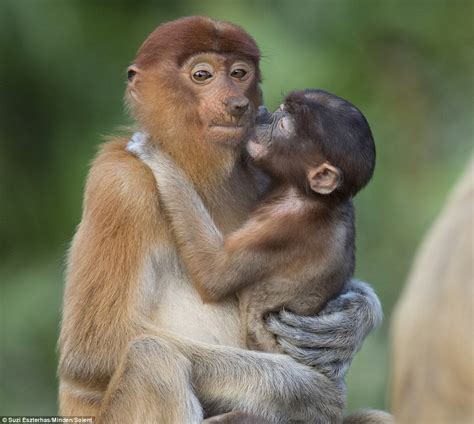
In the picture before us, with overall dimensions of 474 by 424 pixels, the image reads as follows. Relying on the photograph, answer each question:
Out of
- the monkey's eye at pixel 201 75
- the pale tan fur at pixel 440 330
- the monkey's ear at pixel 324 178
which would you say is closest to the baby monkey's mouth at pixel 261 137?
the monkey's ear at pixel 324 178

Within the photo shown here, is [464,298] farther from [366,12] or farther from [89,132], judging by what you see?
[366,12]

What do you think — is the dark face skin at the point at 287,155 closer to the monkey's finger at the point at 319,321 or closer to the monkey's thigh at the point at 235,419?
the monkey's finger at the point at 319,321

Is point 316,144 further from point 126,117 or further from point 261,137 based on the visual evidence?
point 126,117

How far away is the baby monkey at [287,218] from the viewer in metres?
5.67

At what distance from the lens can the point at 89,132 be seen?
1189 centimetres

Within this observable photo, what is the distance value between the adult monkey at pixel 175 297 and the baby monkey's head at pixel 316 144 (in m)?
0.16

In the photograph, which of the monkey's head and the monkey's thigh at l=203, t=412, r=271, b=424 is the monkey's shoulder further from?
the monkey's thigh at l=203, t=412, r=271, b=424

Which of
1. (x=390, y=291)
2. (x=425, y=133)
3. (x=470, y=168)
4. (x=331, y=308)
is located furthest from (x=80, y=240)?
(x=425, y=133)

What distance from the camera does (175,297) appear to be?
5.76m

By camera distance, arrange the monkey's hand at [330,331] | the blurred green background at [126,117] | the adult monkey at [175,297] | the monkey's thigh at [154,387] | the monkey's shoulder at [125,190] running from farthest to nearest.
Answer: the blurred green background at [126,117]
the monkey's hand at [330,331]
the monkey's shoulder at [125,190]
the adult monkey at [175,297]
the monkey's thigh at [154,387]

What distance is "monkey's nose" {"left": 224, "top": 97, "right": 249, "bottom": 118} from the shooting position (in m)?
5.72

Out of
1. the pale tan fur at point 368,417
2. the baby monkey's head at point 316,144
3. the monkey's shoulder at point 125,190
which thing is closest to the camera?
the monkey's shoulder at point 125,190

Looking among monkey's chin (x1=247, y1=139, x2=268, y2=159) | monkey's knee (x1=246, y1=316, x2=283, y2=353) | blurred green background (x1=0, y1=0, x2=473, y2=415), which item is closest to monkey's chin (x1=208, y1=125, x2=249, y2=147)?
monkey's chin (x1=247, y1=139, x2=268, y2=159)

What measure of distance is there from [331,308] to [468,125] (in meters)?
6.67
